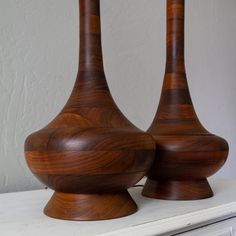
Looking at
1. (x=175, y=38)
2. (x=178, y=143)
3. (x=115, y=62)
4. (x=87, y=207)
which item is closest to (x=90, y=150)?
(x=87, y=207)

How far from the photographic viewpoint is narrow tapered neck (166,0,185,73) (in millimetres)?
599

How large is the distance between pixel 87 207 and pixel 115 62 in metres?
0.50

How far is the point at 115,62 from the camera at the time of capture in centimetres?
87

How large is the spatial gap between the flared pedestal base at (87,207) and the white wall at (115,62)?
0.28m

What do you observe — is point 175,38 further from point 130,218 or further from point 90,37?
point 130,218

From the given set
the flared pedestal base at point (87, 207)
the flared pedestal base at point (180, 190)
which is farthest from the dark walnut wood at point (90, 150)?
the flared pedestal base at point (180, 190)

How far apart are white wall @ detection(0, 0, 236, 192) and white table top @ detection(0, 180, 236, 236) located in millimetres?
165

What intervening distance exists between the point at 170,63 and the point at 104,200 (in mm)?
277

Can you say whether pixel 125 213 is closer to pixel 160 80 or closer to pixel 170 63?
pixel 170 63

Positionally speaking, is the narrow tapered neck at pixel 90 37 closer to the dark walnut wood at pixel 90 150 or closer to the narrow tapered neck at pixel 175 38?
the dark walnut wood at pixel 90 150

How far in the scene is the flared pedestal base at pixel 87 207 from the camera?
0.42 metres

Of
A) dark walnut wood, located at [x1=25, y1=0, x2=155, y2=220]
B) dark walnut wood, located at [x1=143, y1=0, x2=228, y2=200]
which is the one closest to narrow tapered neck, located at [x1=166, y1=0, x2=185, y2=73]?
dark walnut wood, located at [x1=143, y1=0, x2=228, y2=200]

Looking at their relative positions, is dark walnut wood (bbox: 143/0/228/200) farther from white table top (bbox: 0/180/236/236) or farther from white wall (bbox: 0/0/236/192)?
white wall (bbox: 0/0/236/192)

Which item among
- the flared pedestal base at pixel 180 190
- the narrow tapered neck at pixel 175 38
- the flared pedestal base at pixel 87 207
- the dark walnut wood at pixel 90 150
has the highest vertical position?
the narrow tapered neck at pixel 175 38
